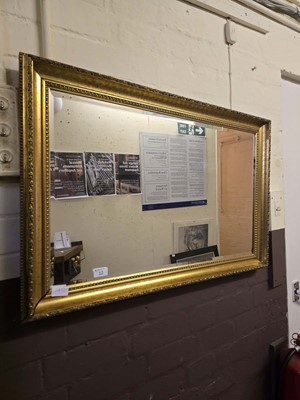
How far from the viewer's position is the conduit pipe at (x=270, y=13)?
3.97 feet

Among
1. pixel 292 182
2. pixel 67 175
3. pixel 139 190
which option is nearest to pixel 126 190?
pixel 139 190

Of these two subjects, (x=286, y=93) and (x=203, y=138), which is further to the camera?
(x=286, y=93)

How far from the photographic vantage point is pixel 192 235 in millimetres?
1057

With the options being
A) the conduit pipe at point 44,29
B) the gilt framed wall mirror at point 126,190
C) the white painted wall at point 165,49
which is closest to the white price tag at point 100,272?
the gilt framed wall mirror at point 126,190

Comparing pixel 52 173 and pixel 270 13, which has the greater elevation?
pixel 270 13

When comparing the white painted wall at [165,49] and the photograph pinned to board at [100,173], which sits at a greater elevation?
the white painted wall at [165,49]

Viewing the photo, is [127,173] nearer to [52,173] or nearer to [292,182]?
[52,173]

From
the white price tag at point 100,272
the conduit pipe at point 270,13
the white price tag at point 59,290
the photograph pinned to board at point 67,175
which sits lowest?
the white price tag at point 59,290

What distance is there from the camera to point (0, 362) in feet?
2.28

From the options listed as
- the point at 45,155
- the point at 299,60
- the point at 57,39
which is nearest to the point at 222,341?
the point at 45,155

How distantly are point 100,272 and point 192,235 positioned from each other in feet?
1.33

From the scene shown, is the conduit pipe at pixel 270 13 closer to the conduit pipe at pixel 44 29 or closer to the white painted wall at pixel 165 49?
the white painted wall at pixel 165 49

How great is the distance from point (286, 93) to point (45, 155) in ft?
4.67

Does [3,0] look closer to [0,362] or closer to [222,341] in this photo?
[0,362]
